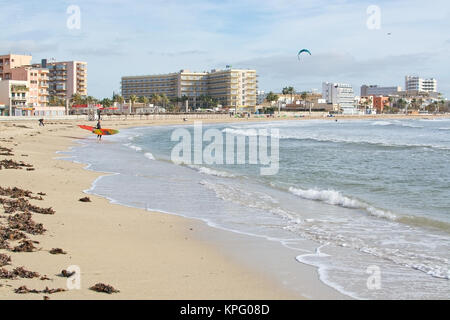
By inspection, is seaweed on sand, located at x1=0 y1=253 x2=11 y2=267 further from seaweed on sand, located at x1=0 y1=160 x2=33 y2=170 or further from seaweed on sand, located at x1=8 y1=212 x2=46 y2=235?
seaweed on sand, located at x1=0 y1=160 x2=33 y2=170

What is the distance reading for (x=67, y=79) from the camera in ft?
418

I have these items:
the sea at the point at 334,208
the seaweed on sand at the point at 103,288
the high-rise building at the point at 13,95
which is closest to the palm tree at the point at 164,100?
the high-rise building at the point at 13,95

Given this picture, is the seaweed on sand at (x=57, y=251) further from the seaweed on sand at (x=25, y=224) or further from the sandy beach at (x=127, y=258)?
the seaweed on sand at (x=25, y=224)

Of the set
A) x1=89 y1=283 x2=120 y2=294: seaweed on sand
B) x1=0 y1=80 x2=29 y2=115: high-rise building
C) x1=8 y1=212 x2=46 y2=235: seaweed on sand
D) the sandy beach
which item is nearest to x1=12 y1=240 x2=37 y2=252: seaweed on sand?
the sandy beach

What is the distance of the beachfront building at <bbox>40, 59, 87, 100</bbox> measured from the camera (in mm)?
126500

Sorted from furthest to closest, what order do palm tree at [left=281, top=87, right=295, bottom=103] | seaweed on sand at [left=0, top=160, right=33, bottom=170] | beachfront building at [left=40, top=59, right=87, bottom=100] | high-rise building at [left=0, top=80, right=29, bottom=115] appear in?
palm tree at [left=281, top=87, right=295, bottom=103] → beachfront building at [left=40, top=59, right=87, bottom=100] → high-rise building at [left=0, top=80, right=29, bottom=115] → seaweed on sand at [left=0, top=160, right=33, bottom=170]

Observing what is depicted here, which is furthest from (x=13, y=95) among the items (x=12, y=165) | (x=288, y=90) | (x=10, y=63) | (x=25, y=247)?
(x=288, y=90)

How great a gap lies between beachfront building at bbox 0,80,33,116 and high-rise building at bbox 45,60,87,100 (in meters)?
35.3

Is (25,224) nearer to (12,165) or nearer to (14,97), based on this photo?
(12,165)

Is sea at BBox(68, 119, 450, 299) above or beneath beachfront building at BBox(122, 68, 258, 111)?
beneath

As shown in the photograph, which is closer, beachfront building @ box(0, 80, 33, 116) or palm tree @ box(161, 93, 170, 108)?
beachfront building @ box(0, 80, 33, 116)

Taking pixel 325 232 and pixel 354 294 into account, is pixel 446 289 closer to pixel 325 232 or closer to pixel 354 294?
pixel 354 294

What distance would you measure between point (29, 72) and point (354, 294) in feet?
333
